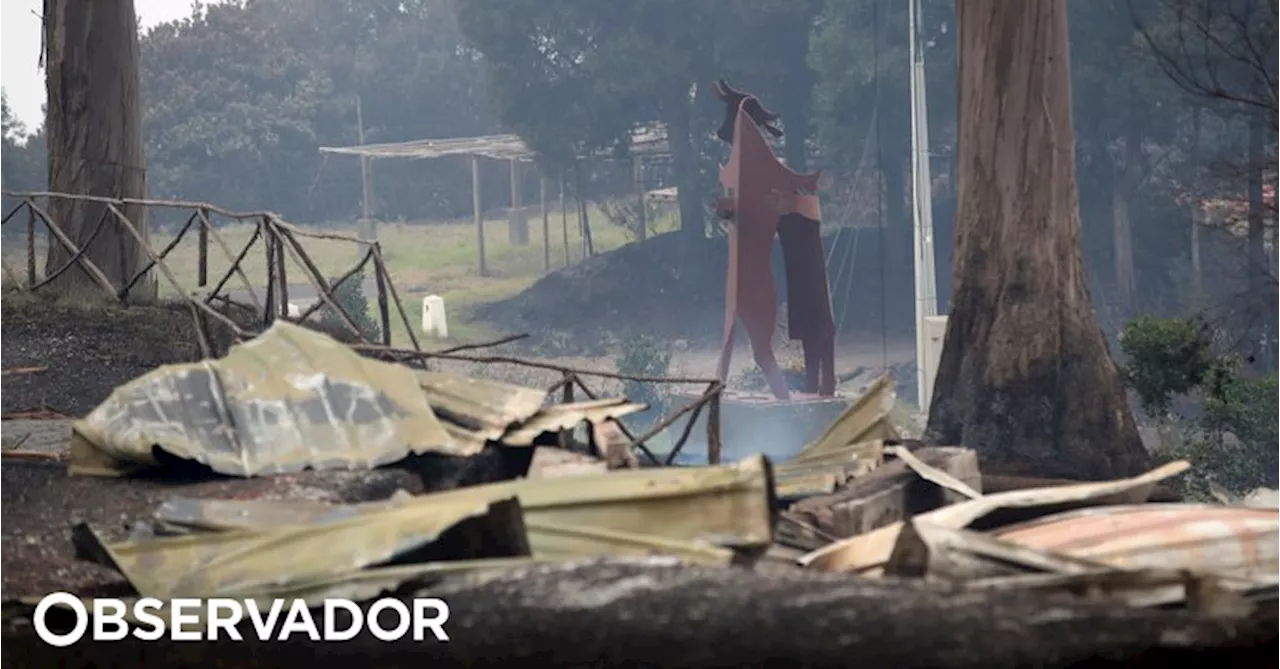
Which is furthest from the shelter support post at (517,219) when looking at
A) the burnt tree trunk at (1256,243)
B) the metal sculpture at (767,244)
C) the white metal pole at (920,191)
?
the burnt tree trunk at (1256,243)

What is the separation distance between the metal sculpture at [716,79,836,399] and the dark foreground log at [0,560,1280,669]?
18.7 meters

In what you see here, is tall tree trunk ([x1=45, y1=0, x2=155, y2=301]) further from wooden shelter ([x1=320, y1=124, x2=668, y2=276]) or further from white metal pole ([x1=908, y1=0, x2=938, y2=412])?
wooden shelter ([x1=320, y1=124, x2=668, y2=276])

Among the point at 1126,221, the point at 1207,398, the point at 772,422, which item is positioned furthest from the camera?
the point at 1126,221

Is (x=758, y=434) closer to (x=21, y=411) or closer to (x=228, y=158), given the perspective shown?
(x=21, y=411)

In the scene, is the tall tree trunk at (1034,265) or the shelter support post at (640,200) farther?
the shelter support post at (640,200)

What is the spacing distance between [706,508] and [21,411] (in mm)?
6419

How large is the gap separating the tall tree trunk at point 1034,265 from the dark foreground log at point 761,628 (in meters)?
10.4

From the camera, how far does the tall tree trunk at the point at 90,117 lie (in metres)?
16.6

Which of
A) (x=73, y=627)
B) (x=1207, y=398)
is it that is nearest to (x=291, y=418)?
(x=73, y=627)

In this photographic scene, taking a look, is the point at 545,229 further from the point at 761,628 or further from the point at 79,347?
the point at 761,628

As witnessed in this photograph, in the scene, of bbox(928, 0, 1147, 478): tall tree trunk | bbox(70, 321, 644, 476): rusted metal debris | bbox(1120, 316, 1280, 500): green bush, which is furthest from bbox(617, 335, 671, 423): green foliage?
bbox(70, 321, 644, 476): rusted metal debris

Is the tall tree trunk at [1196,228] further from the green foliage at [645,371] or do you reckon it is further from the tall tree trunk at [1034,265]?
the tall tree trunk at [1034,265]

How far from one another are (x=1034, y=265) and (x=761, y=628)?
35.1 feet

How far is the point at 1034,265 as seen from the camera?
45.8 feet
